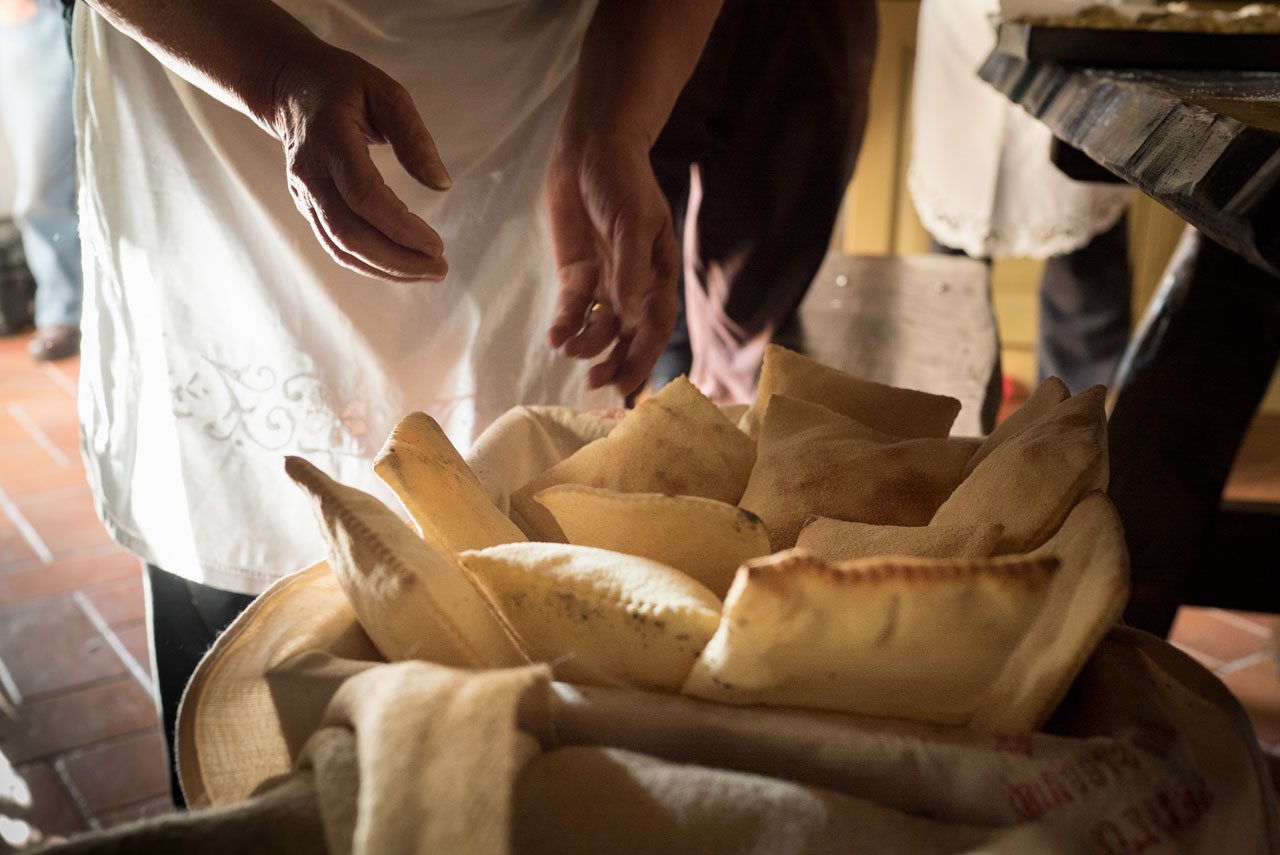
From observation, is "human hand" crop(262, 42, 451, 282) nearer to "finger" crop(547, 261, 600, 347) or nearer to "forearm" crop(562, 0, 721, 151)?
"finger" crop(547, 261, 600, 347)

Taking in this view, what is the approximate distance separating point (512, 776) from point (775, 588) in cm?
10

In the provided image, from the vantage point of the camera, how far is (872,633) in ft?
1.28

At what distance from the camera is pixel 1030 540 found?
47cm

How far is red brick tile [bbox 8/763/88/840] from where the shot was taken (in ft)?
4.12

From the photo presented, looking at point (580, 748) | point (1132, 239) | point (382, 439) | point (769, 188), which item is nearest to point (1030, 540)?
point (580, 748)

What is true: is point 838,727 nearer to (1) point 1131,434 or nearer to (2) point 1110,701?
(2) point 1110,701

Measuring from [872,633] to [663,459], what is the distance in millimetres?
240

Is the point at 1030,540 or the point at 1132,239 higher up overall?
the point at 1132,239

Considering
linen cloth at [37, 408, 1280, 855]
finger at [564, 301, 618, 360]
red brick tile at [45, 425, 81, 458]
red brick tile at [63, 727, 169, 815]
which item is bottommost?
red brick tile at [45, 425, 81, 458]

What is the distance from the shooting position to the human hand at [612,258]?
0.81 metres

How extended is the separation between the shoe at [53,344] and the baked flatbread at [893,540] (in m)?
3.27

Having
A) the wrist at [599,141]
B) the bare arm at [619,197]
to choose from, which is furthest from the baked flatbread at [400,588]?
the wrist at [599,141]

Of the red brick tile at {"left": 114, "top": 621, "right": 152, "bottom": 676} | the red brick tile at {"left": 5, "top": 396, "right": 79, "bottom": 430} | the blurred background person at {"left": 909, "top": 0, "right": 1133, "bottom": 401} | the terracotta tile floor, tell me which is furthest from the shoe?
the blurred background person at {"left": 909, "top": 0, "right": 1133, "bottom": 401}

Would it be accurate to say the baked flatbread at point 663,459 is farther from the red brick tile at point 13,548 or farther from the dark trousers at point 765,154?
the red brick tile at point 13,548
